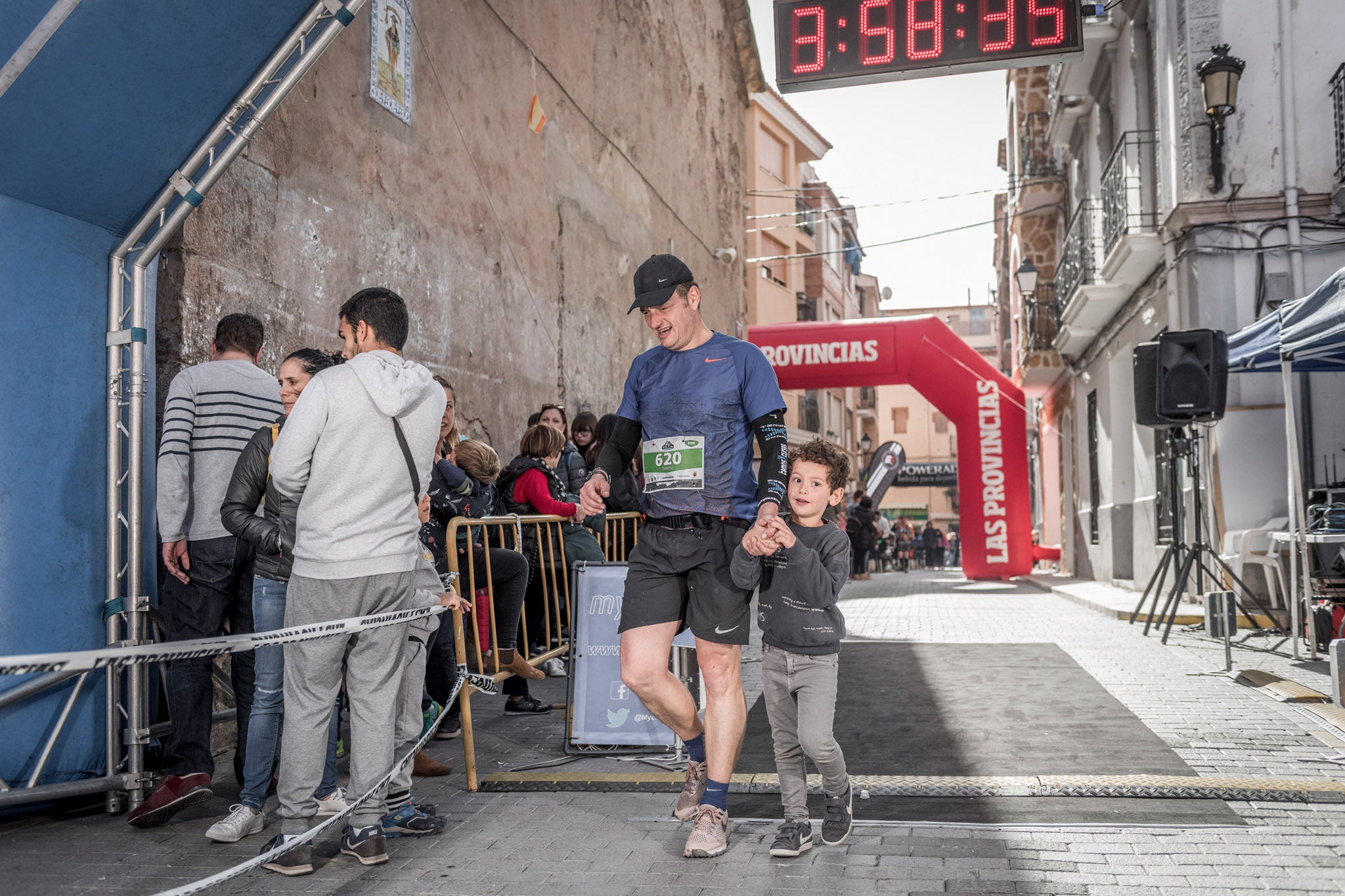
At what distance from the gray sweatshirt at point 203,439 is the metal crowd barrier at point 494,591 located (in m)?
0.99

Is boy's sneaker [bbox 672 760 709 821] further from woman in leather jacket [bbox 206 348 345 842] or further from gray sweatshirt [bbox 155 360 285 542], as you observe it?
gray sweatshirt [bbox 155 360 285 542]

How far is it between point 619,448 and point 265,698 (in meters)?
1.66

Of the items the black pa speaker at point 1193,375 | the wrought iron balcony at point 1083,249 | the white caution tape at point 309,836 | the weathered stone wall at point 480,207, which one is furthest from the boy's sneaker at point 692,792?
the wrought iron balcony at point 1083,249

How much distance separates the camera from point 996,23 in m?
9.27

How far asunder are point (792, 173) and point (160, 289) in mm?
36186

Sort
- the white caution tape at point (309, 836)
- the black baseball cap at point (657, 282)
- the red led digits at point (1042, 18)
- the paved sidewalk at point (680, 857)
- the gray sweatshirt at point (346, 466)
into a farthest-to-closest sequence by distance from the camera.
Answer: the red led digits at point (1042, 18) < the black baseball cap at point (657, 282) < the gray sweatshirt at point (346, 466) < the paved sidewalk at point (680, 857) < the white caution tape at point (309, 836)

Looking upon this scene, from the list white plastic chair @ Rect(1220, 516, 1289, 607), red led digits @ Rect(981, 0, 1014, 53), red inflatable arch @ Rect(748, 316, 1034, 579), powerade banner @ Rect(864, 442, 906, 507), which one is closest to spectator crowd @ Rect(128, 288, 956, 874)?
red led digits @ Rect(981, 0, 1014, 53)

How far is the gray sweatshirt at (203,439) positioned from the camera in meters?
4.87

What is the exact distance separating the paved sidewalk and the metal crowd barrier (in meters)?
0.48

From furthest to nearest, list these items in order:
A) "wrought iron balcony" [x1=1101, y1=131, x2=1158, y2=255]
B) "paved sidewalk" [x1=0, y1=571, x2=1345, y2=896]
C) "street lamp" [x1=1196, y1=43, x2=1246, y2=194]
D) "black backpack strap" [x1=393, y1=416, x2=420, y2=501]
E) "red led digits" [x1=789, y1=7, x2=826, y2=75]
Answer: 1. "wrought iron balcony" [x1=1101, y1=131, x2=1158, y2=255]
2. "street lamp" [x1=1196, y1=43, x2=1246, y2=194]
3. "red led digits" [x1=789, y1=7, x2=826, y2=75]
4. "black backpack strap" [x1=393, y1=416, x2=420, y2=501]
5. "paved sidewalk" [x1=0, y1=571, x2=1345, y2=896]

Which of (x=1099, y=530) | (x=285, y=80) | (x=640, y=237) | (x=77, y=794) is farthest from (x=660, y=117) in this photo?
(x=77, y=794)

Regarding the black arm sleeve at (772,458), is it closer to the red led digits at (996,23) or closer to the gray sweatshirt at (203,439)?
the gray sweatshirt at (203,439)

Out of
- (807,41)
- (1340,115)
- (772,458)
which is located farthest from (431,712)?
(1340,115)

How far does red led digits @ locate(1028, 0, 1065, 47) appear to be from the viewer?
912 cm
